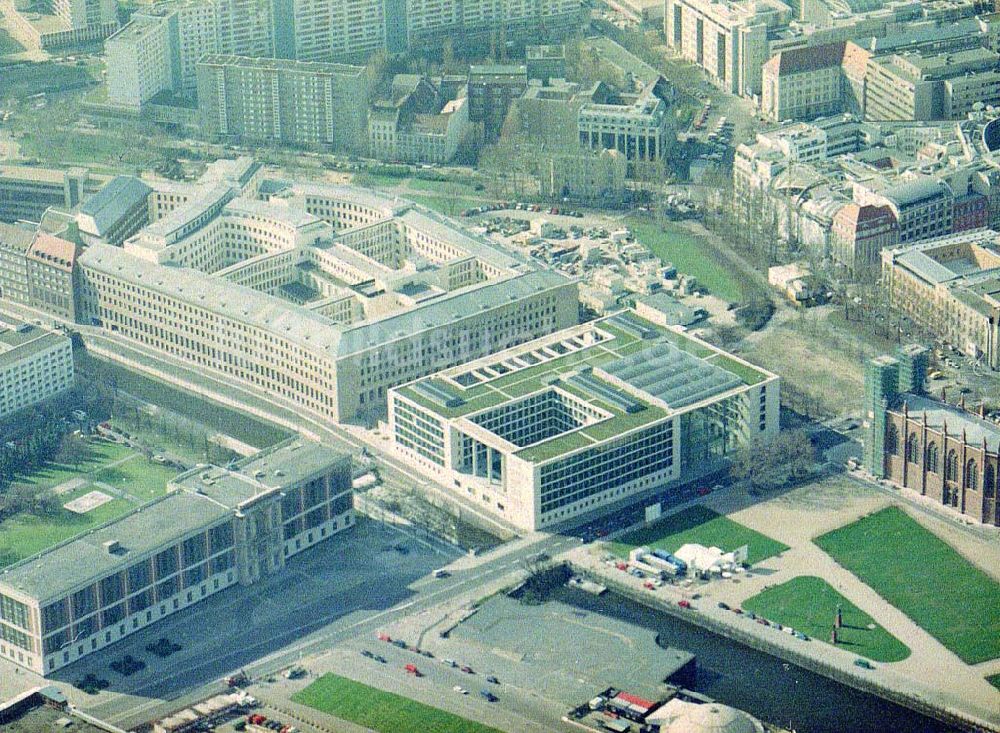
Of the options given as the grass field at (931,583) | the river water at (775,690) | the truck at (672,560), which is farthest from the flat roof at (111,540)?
the grass field at (931,583)

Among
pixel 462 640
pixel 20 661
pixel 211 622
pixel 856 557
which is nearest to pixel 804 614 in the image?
pixel 856 557

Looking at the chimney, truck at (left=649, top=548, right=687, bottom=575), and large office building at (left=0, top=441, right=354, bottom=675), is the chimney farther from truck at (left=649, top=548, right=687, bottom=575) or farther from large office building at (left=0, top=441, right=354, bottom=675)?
truck at (left=649, top=548, right=687, bottom=575)

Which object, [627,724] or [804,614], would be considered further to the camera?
[804,614]

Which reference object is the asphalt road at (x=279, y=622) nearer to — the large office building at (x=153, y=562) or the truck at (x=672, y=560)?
the large office building at (x=153, y=562)

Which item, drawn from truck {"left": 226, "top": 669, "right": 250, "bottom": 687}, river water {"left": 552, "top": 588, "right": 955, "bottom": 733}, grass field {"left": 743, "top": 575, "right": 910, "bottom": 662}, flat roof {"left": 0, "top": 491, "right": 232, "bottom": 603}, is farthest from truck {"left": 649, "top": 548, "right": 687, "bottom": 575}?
truck {"left": 226, "top": 669, "right": 250, "bottom": 687}

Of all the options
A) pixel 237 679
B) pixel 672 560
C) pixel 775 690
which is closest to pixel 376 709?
pixel 237 679

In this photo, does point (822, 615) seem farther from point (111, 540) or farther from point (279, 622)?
point (111, 540)

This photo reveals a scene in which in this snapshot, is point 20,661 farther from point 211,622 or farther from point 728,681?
point 728,681
